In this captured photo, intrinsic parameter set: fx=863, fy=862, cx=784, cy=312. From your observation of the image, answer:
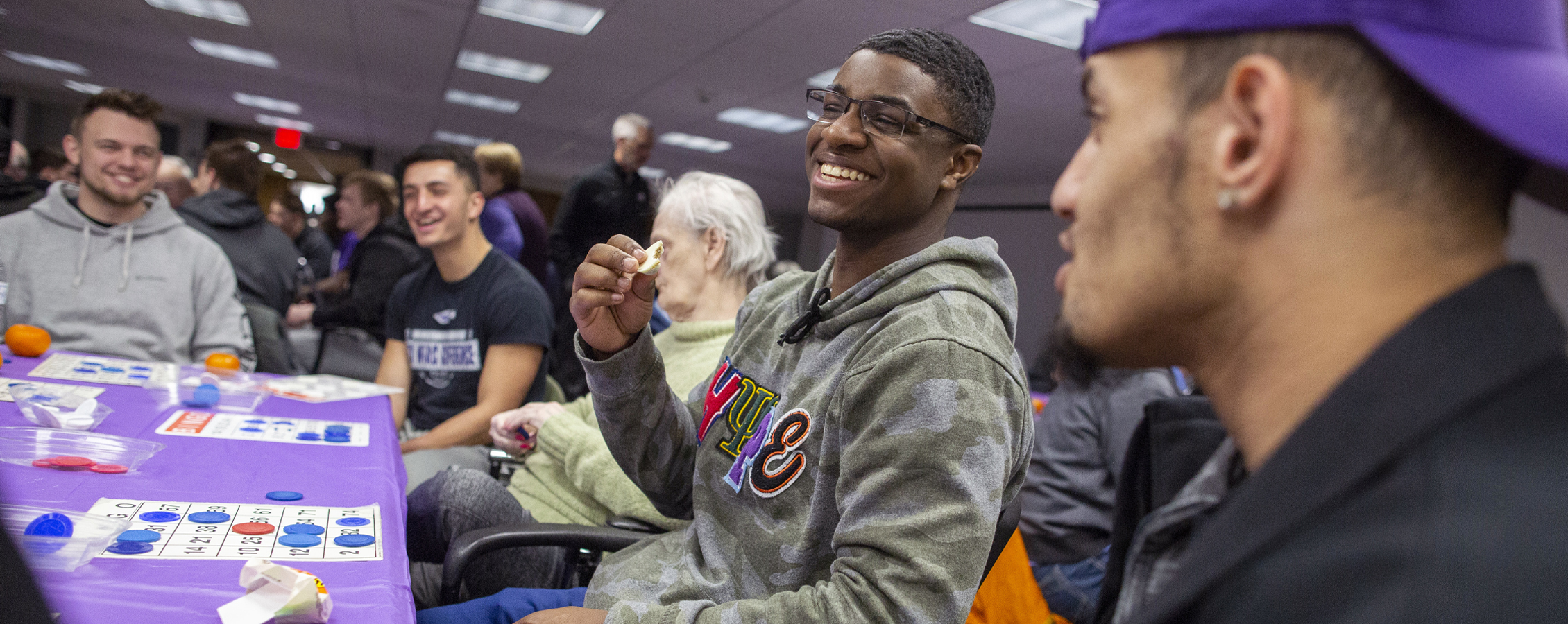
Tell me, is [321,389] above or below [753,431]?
below

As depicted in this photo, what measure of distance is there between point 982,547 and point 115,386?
5.80 feet

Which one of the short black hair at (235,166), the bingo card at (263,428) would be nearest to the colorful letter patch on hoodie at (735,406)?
the bingo card at (263,428)

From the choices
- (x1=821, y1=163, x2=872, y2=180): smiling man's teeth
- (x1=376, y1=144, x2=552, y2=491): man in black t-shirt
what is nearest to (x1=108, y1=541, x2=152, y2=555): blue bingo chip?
(x1=821, y1=163, x2=872, y2=180): smiling man's teeth

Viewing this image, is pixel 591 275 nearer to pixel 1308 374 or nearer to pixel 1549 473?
pixel 1308 374

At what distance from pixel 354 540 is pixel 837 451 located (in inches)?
22.9

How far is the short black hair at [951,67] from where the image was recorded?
1177 millimetres

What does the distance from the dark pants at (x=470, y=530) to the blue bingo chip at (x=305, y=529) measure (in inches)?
22.5

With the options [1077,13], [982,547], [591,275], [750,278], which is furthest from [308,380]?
[1077,13]

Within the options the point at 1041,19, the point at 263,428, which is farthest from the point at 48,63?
the point at 263,428

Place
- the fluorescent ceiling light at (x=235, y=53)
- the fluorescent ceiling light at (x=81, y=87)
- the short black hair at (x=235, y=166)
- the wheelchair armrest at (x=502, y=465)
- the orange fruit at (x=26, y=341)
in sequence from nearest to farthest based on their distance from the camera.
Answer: the orange fruit at (x=26, y=341), the wheelchair armrest at (x=502, y=465), the short black hair at (x=235, y=166), the fluorescent ceiling light at (x=235, y=53), the fluorescent ceiling light at (x=81, y=87)

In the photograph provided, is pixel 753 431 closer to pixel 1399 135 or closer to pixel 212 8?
pixel 1399 135

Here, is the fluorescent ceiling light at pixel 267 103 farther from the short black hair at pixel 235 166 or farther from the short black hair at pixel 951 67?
the short black hair at pixel 951 67

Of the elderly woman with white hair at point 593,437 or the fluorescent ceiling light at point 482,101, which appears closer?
the elderly woman with white hair at point 593,437

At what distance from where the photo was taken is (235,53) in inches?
330
